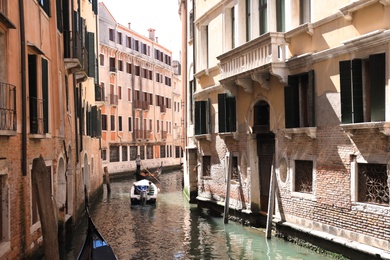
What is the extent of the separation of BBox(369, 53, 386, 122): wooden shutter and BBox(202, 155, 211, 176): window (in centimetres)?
834

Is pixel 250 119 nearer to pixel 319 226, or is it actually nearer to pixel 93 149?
pixel 319 226

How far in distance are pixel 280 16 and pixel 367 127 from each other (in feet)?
13.7

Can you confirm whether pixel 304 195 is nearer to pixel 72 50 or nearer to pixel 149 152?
pixel 72 50

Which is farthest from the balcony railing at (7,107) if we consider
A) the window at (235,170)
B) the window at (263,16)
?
the window at (235,170)

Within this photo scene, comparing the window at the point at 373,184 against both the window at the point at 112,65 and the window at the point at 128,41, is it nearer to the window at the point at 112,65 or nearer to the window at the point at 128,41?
the window at the point at 112,65

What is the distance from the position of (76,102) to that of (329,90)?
7198 mm

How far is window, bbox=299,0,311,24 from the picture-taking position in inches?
407

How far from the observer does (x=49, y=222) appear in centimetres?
664

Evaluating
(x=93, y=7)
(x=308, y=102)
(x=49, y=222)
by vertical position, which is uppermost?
(x=93, y=7)

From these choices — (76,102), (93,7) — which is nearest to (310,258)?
(76,102)

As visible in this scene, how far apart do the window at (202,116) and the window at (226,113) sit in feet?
4.61

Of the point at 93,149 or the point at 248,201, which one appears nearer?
the point at 248,201

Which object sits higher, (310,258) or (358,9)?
(358,9)

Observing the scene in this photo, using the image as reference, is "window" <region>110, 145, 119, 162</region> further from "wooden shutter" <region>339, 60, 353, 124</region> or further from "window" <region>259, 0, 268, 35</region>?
"wooden shutter" <region>339, 60, 353, 124</region>
